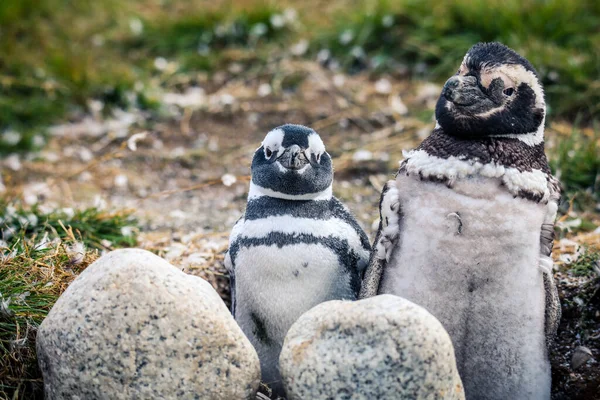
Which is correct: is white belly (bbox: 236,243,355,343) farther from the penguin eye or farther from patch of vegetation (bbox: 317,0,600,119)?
patch of vegetation (bbox: 317,0,600,119)

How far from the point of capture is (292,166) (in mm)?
2764

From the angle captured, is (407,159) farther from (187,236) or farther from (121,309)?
(187,236)

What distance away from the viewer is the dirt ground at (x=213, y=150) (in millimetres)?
4352

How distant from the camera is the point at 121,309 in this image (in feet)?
7.84

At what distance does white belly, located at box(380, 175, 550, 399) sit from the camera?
2607 millimetres

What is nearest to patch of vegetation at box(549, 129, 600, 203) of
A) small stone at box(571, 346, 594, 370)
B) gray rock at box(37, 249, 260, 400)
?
small stone at box(571, 346, 594, 370)

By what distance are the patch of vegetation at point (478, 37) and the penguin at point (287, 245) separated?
3.16 m

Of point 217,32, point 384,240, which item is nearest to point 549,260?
point 384,240

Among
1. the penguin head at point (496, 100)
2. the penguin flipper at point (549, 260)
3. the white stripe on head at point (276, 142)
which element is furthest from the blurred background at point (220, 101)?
the penguin head at point (496, 100)

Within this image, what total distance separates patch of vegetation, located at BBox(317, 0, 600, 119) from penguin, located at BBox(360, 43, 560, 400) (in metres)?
3.00

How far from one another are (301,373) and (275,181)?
2.52 feet

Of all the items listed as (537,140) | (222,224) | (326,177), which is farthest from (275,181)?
(222,224)

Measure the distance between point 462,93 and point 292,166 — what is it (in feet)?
2.11

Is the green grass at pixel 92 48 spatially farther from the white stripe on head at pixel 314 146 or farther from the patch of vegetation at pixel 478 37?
the white stripe on head at pixel 314 146
